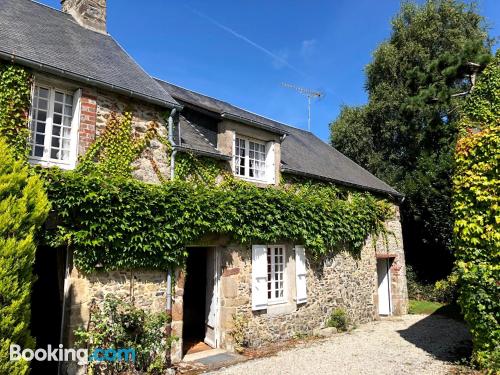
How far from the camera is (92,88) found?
7281 millimetres

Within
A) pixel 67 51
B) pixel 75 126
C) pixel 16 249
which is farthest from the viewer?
pixel 67 51

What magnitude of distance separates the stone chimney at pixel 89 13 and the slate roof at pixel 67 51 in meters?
0.28

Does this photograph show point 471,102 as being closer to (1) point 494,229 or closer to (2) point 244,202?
(1) point 494,229

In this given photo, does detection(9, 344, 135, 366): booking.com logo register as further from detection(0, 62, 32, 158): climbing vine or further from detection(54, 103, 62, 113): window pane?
detection(54, 103, 62, 113): window pane

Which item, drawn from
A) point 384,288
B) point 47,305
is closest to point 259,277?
point 47,305

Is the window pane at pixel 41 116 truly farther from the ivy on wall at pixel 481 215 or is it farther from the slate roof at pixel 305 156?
the ivy on wall at pixel 481 215

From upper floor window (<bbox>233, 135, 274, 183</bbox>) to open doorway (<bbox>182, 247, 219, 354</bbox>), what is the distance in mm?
2395

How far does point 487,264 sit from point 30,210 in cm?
752

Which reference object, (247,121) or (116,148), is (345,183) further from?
(116,148)

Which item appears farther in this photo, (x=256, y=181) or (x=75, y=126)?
(x=256, y=181)

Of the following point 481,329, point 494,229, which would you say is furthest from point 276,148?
point 481,329

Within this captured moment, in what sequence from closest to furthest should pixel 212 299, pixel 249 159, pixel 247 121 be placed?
1. pixel 212 299
2. pixel 247 121
3. pixel 249 159

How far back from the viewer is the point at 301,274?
9.95 meters

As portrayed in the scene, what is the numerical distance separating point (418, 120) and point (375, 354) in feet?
52.8
